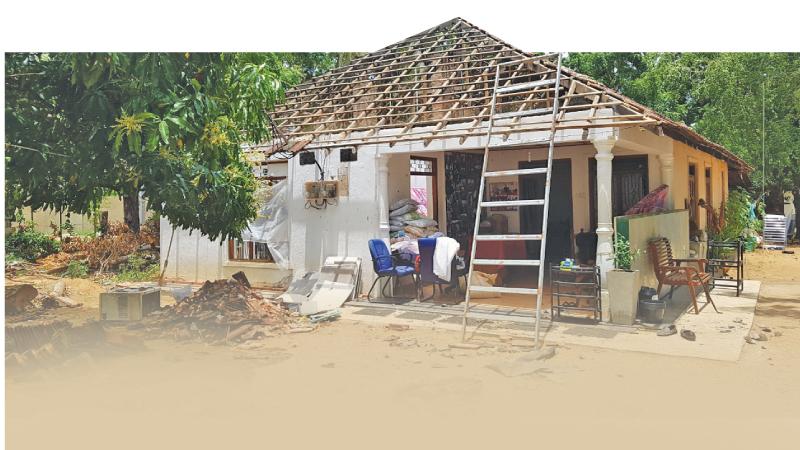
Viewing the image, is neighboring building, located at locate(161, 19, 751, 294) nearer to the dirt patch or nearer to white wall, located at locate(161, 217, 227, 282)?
white wall, located at locate(161, 217, 227, 282)

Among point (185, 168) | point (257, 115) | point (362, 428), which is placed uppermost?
point (257, 115)

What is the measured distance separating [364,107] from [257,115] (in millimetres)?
3862

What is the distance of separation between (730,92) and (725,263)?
4991 millimetres

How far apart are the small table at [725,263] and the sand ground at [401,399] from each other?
10.6 feet

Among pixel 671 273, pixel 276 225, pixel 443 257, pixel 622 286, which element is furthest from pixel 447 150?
pixel 671 273

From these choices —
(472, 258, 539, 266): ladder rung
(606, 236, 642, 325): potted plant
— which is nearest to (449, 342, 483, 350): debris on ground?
(472, 258, 539, 266): ladder rung

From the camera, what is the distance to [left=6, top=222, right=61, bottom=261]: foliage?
566 inches

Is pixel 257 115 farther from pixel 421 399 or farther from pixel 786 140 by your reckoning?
pixel 786 140

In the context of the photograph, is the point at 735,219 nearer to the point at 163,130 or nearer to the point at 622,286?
the point at 622,286

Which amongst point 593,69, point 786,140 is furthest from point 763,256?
point 593,69

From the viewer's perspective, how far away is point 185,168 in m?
5.93

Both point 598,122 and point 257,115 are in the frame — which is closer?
point 257,115

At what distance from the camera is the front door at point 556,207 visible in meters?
11.3

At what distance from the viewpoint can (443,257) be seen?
8.68 meters
